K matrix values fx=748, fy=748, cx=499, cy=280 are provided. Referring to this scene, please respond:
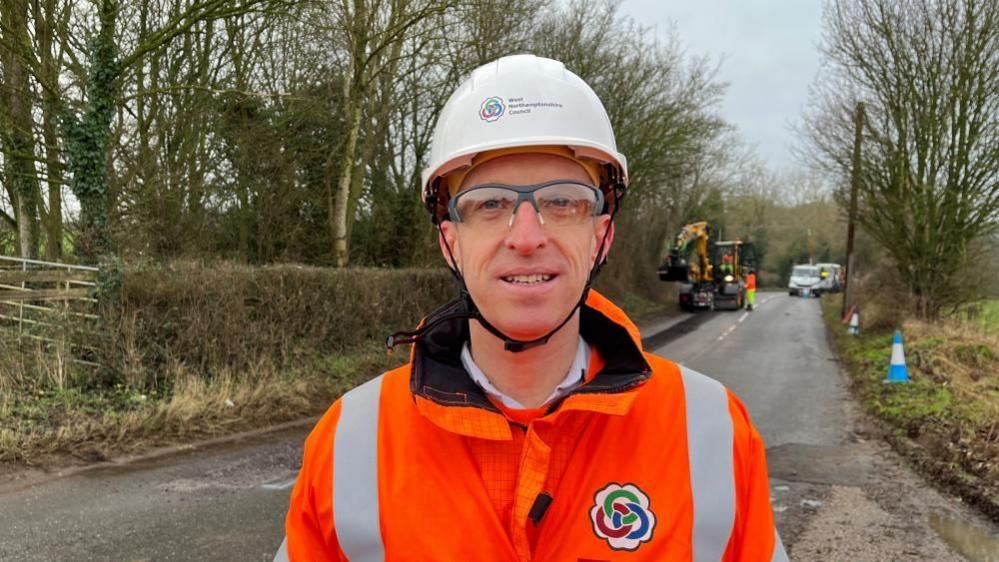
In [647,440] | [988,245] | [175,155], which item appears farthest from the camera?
[988,245]

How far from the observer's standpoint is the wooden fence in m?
8.84

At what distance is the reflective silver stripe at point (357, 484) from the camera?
159 centimetres

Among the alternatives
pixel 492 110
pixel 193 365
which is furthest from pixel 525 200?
pixel 193 365

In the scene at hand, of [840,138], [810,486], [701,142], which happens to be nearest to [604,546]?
[810,486]

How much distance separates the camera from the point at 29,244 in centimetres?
1316

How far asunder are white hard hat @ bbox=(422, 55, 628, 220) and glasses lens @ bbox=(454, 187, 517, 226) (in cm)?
9

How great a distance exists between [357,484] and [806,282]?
48.6 m

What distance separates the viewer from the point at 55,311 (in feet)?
29.6

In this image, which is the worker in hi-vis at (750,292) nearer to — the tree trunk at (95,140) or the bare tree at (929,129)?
the bare tree at (929,129)

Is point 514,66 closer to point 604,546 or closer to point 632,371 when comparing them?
point 632,371

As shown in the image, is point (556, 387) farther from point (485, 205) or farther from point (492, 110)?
point (492, 110)

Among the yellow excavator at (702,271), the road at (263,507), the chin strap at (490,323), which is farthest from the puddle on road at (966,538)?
the yellow excavator at (702,271)

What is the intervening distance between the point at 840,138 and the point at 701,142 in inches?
315

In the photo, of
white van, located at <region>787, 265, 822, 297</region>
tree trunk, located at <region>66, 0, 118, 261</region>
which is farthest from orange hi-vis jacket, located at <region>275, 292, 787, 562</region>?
white van, located at <region>787, 265, 822, 297</region>
